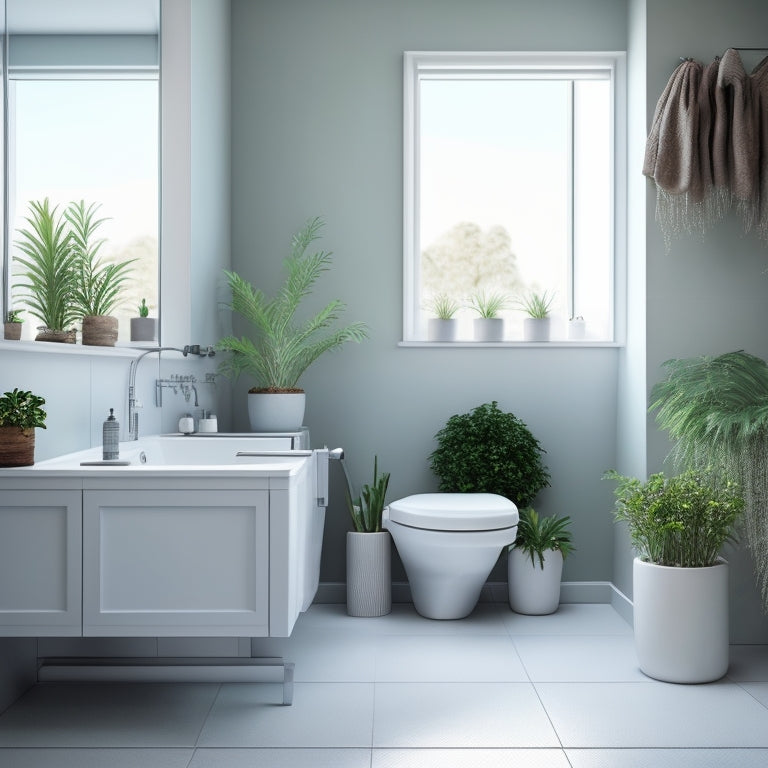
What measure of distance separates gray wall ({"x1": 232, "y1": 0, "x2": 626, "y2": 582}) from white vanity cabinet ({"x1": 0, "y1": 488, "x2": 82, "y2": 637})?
5.47 feet

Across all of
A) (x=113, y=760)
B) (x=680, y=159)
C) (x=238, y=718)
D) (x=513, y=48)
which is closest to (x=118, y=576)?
(x=113, y=760)

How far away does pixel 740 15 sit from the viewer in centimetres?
299

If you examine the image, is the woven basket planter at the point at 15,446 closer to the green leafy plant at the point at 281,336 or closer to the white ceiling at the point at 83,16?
the white ceiling at the point at 83,16

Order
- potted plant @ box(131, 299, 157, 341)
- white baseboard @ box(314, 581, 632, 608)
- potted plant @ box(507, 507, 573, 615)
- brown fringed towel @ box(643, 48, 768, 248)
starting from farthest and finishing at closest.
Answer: white baseboard @ box(314, 581, 632, 608)
potted plant @ box(507, 507, 573, 615)
brown fringed towel @ box(643, 48, 768, 248)
potted plant @ box(131, 299, 157, 341)

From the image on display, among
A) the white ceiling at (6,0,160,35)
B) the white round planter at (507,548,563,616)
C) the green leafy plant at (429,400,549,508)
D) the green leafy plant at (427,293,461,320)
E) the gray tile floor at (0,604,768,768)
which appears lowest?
the gray tile floor at (0,604,768,768)

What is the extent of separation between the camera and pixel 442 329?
11.3 ft

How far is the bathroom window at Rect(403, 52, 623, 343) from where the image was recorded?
3551mm

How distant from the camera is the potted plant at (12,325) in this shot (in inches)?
75.9

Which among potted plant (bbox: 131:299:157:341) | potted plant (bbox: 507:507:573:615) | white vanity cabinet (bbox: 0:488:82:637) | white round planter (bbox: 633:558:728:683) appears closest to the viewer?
white vanity cabinet (bbox: 0:488:82:637)

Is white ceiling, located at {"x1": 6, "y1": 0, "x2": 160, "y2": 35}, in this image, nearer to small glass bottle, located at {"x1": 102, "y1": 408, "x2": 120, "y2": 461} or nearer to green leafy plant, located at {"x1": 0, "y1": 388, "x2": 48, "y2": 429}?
green leafy plant, located at {"x1": 0, "y1": 388, "x2": 48, "y2": 429}

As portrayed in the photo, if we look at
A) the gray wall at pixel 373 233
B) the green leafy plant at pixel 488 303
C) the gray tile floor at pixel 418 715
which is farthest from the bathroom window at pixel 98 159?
the green leafy plant at pixel 488 303

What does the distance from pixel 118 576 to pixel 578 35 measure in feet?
9.38

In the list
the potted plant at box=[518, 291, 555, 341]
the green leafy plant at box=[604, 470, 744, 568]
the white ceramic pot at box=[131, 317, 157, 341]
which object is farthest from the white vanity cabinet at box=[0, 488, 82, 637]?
the potted plant at box=[518, 291, 555, 341]

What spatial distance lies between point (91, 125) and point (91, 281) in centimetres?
48
